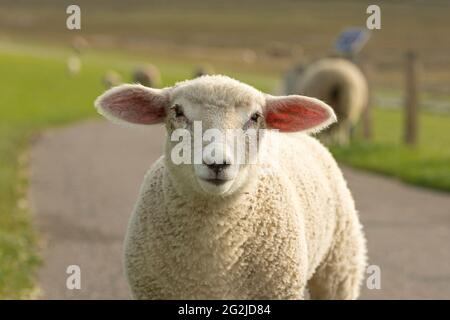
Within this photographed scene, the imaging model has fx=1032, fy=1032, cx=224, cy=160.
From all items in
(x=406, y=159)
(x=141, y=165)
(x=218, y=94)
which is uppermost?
(x=218, y=94)

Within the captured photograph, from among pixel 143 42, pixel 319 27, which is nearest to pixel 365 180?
pixel 143 42

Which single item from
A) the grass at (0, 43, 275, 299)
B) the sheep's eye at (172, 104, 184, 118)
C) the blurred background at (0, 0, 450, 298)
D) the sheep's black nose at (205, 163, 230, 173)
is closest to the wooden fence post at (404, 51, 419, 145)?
the blurred background at (0, 0, 450, 298)

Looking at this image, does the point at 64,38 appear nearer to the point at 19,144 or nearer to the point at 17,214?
the point at 19,144

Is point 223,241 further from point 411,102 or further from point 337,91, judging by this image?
point 411,102

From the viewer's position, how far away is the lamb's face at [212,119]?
4.71 m

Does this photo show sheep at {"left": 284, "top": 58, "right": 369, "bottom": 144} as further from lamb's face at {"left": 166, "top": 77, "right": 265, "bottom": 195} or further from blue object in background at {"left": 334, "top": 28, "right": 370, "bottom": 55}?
lamb's face at {"left": 166, "top": 77, "right": 265, "bottom": 195}

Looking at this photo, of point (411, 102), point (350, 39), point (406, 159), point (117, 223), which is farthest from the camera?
point (411, 102)

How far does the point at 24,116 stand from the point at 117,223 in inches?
623

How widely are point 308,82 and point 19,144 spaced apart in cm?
558

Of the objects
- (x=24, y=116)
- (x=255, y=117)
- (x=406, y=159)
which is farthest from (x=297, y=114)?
(x=24, y=116)

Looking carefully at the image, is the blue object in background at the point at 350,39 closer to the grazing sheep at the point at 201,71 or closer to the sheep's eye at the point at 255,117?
the grazing sheep at the point at 201,71

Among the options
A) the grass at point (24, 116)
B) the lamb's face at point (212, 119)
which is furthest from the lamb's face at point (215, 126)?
the grass at point (24, 116)

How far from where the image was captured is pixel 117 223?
1088 centimetres

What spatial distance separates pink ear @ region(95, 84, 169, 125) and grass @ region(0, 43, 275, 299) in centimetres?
246
